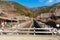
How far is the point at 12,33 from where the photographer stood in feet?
89.0

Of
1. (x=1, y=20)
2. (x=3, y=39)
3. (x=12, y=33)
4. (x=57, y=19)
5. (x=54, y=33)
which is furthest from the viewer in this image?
(x=57, y=19)

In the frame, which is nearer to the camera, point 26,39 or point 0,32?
point 26,39

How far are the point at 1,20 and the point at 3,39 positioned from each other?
36.4 m

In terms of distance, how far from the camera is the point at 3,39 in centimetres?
2098

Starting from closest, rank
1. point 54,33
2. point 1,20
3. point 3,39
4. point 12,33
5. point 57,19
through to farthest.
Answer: point 3,39 → point 54,33 → point 12,33 → point 1,20 → point 57,19

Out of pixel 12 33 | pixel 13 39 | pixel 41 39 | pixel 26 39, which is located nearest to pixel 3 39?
pixel 13 39

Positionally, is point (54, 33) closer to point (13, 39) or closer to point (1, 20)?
point (13, 39)

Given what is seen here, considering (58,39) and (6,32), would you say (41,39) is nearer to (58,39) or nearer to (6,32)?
(58,39)

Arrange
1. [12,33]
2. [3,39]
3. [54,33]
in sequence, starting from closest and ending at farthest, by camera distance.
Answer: [3,39] → [54,33] → [12,33]

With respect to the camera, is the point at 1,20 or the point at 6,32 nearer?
the point at 6,32

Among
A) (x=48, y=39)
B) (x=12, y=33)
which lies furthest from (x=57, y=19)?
(x=48, y=39)

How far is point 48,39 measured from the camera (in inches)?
827

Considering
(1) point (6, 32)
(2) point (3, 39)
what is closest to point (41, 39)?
(2) point (3, 39)

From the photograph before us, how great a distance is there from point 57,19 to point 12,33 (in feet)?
185
